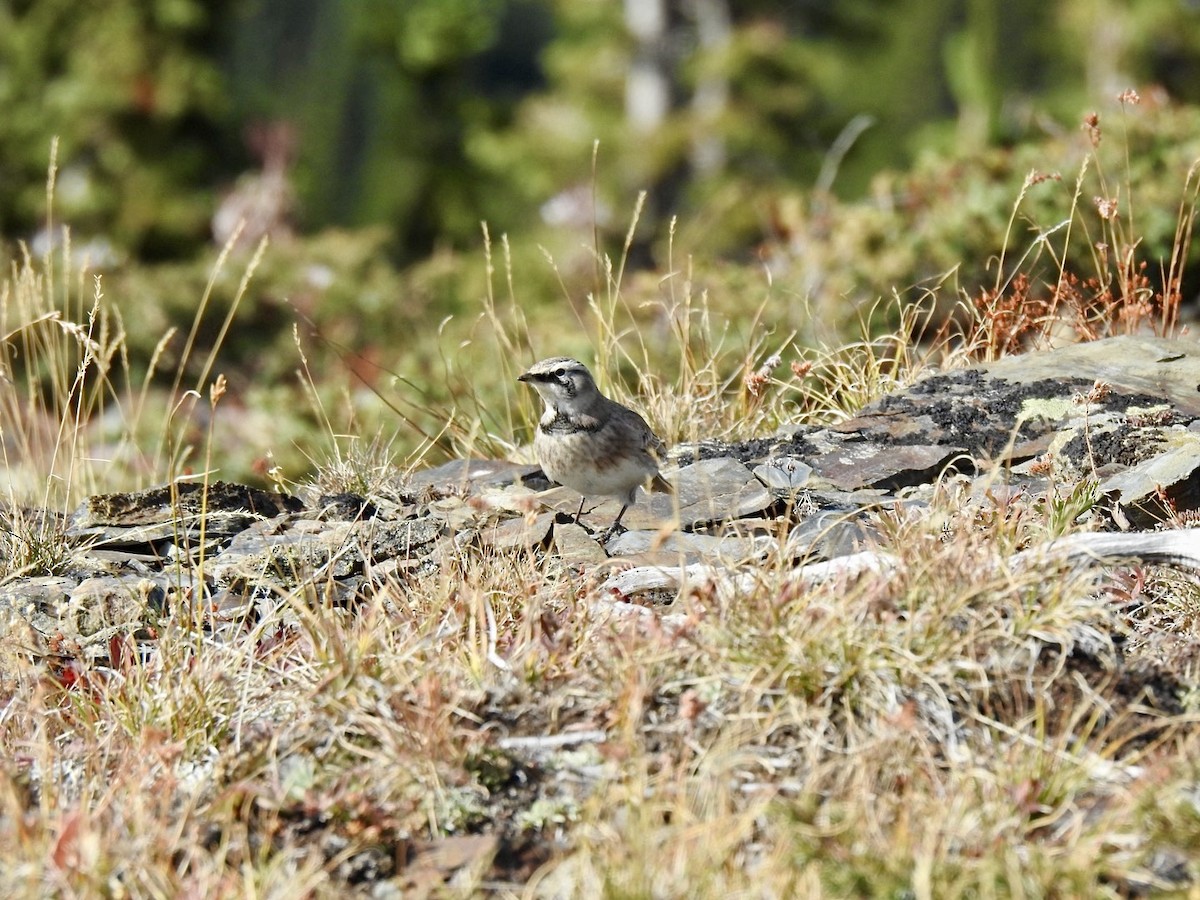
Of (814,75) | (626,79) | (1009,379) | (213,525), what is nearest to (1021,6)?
(814,75)

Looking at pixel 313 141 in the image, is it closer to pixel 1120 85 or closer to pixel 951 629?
pixel 1120 85

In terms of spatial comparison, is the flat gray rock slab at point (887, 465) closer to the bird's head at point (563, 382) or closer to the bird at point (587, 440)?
the bird at point (587, 440)

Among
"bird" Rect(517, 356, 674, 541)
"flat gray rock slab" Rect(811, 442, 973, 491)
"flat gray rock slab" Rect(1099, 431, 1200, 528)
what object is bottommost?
"flat gray rock slab" Rect(811, 442, 973, 491)

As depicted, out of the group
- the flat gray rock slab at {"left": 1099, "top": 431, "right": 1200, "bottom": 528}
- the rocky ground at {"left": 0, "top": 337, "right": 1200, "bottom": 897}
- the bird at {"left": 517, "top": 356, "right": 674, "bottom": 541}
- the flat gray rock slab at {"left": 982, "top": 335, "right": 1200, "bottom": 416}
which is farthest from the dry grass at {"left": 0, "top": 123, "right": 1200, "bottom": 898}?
the flat gray rock slab at {"left": 982, "top": 335, "right": 1200, "bottom": 416}

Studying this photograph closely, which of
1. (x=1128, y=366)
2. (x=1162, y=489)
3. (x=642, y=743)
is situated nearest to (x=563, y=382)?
(x=642, y=743)

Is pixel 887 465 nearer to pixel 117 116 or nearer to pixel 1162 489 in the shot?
pixel 1162 489

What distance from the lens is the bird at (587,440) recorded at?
Answer: 5.21 metres

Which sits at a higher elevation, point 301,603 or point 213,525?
point 301,603

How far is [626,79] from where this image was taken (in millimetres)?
20297

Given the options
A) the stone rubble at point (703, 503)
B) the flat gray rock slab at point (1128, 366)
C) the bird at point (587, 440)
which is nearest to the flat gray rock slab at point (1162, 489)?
the stone rubble at point (703, 503)

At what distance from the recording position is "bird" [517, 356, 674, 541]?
521cm

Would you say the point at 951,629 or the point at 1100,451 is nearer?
the point at 951,629

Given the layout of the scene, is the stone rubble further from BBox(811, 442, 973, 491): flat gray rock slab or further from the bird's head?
the bird's head

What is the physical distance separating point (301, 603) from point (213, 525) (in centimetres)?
169
